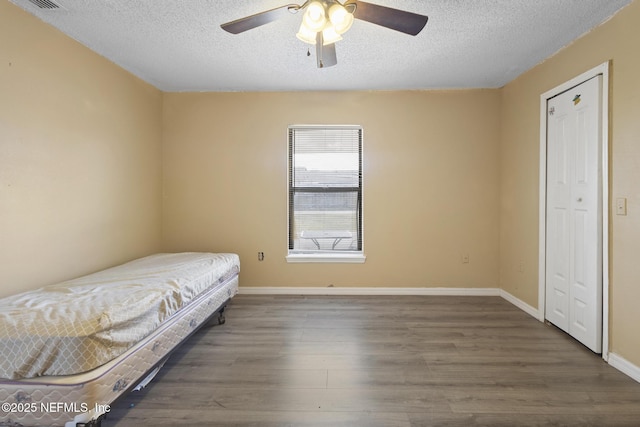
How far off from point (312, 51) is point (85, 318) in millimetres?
2609

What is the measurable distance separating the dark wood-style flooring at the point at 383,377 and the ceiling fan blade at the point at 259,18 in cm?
225

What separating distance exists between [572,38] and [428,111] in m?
1.40

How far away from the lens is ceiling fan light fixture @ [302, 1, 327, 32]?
1.72 m

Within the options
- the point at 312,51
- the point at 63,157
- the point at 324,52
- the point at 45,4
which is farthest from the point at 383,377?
the point at 45,4

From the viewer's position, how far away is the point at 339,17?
173 centimetres

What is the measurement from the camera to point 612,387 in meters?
1.84

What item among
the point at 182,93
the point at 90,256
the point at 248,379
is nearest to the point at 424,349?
the point at 248,379

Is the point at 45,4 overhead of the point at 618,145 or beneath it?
overhead

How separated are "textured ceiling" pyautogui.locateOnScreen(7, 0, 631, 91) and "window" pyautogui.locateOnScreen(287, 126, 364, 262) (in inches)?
26.0

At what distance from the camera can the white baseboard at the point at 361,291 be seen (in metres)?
3.59

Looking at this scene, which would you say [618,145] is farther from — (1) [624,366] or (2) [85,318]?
(2) [85,318]

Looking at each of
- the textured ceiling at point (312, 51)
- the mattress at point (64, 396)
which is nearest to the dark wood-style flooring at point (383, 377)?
the mattress at point (64, 396)

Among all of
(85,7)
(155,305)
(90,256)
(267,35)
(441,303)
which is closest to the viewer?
(155,305)

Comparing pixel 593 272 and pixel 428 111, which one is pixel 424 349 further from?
pixel 428 111
